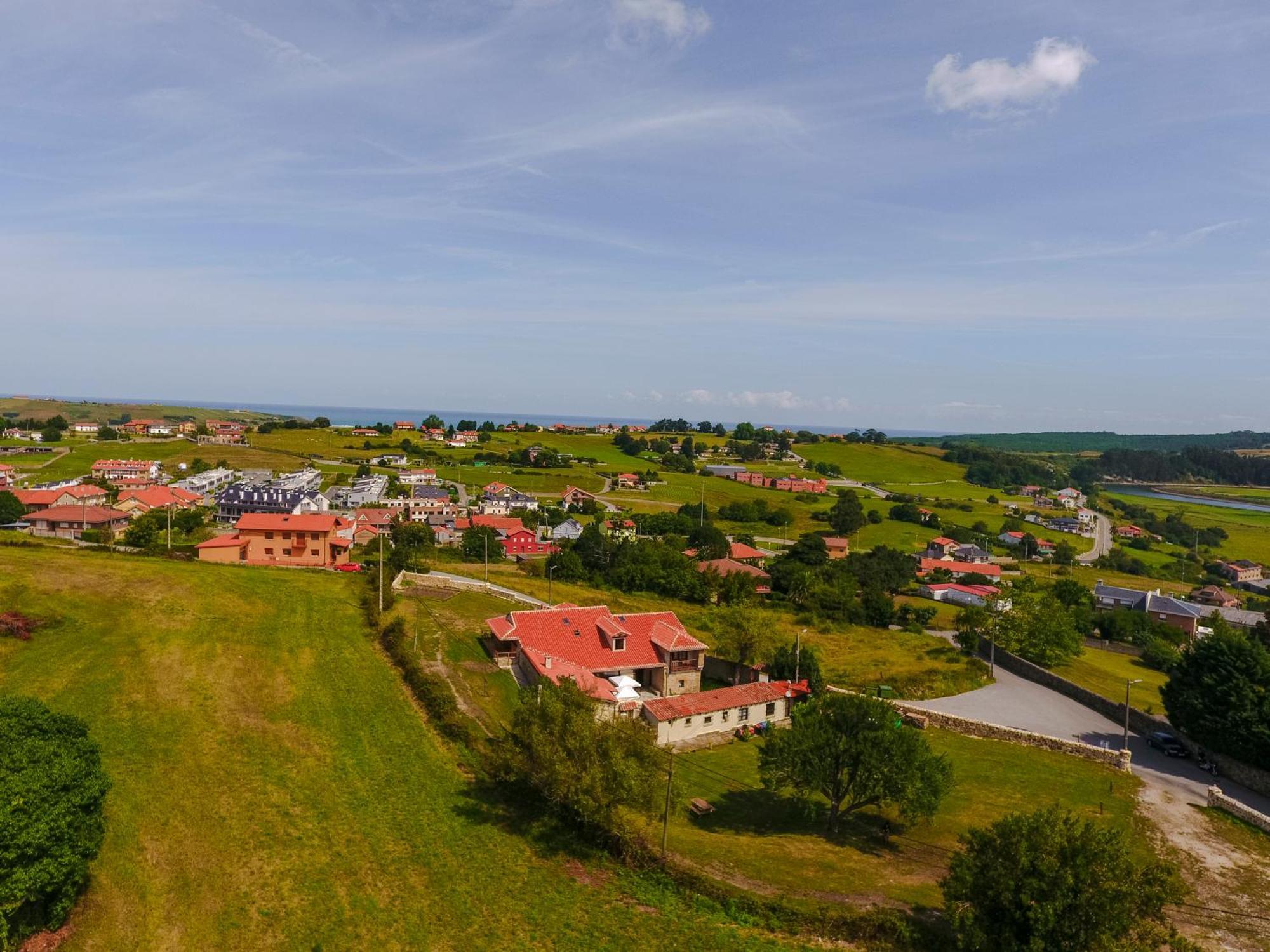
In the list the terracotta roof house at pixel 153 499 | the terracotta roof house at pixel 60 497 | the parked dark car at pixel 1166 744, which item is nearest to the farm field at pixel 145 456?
the terracotta roof house at pixel 60 497

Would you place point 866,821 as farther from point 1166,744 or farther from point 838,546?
point 838,546

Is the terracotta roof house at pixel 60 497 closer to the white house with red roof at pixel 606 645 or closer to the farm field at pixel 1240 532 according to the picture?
the white house with red roof at pixel 606 645

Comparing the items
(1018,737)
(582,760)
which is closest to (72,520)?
(582,760)

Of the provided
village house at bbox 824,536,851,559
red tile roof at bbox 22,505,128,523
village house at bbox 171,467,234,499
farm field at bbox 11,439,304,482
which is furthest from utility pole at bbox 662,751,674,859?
farm field at bbox 11,439,304,482

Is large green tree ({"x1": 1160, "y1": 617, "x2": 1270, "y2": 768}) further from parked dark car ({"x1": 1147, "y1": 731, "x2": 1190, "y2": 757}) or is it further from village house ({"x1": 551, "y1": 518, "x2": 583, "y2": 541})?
village house ({"x1": 551, "y1": 518, "x2": 583, "y2": 541})

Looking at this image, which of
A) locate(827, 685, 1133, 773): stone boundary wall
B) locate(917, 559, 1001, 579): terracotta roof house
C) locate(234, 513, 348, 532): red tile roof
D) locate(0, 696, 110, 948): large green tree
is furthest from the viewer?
locate(917, 559, 1001, 579): terracotta roof house
